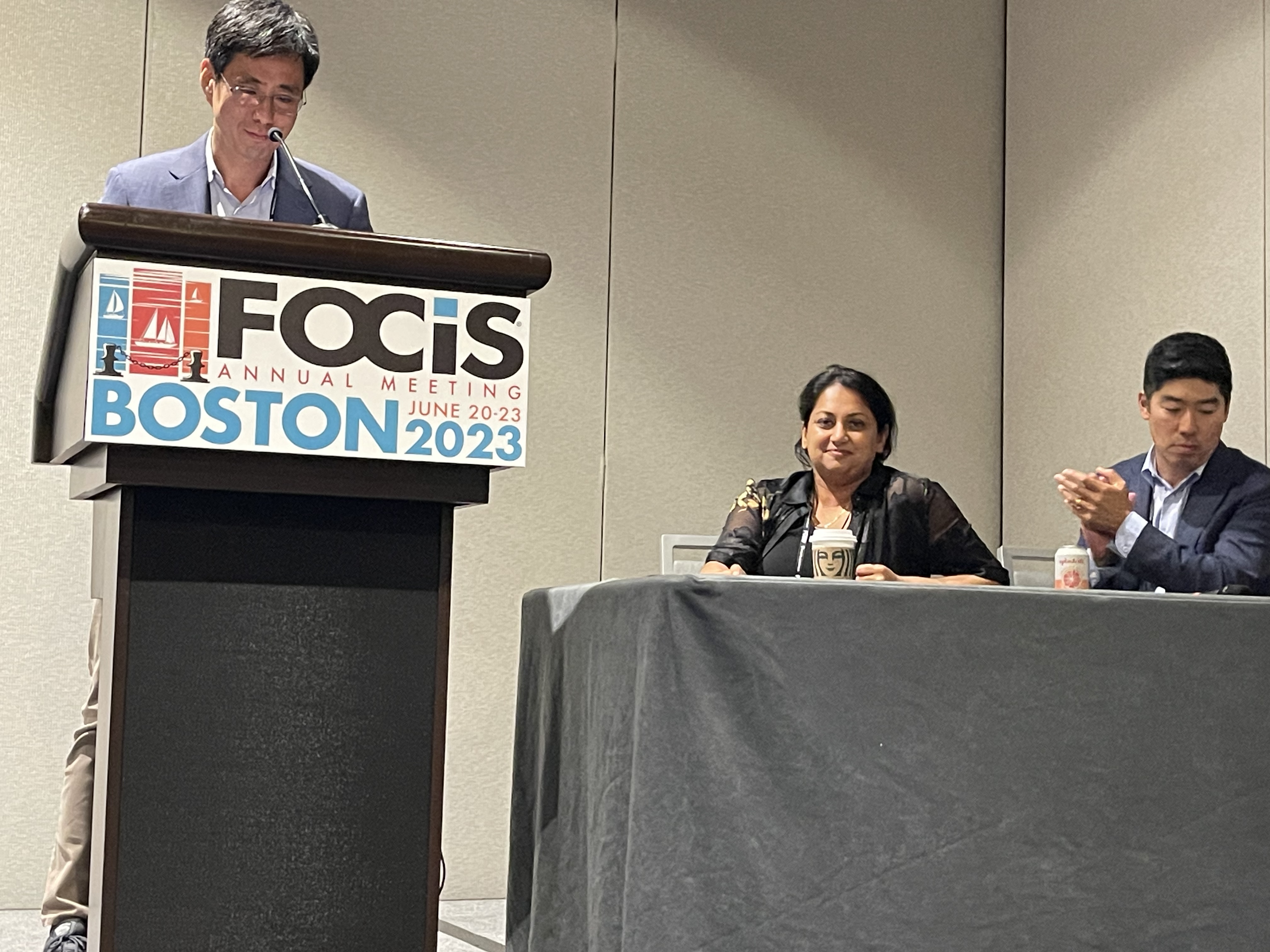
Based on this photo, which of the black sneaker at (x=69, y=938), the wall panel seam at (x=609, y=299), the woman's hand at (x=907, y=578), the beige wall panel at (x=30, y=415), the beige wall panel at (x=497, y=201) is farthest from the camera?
the wall panel seam at (x=609, y=299)

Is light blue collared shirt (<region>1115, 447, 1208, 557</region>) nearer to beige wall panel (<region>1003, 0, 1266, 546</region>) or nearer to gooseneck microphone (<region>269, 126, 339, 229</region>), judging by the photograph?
beige wall panel (<region>1003, 0, 1266, 546</region>)

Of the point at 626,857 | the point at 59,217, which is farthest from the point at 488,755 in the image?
the point at 626,857

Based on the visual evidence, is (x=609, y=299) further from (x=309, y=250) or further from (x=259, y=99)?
(x=309, y=250)

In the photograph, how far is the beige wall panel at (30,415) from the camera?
352 cm

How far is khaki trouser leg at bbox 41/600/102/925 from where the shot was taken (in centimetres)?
191

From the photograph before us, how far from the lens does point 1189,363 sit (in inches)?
117

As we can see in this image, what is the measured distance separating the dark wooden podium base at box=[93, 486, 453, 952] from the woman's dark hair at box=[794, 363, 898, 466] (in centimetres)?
163

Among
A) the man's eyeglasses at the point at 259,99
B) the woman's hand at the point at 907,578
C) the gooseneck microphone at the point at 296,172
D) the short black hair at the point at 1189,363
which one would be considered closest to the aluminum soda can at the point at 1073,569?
the woman's hand at the point at 907,578

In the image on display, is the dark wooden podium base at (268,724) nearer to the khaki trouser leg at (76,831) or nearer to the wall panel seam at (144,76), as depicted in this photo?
the khaki trouser leg at (76,831)

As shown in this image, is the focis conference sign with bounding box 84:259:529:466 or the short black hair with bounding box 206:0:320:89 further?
the short black hair with bounding box 206:0:320:89

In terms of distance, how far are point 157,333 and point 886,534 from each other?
178 cm

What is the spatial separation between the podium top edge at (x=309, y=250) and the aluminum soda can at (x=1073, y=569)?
1.07 metres

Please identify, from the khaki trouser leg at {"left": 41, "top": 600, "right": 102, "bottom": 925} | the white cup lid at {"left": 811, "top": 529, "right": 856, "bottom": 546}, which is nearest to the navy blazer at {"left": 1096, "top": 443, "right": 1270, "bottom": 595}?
the white cup lid at {"left": 811, "top": 529, "right": 856, "bottom": 546}

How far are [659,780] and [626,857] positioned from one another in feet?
0.31
